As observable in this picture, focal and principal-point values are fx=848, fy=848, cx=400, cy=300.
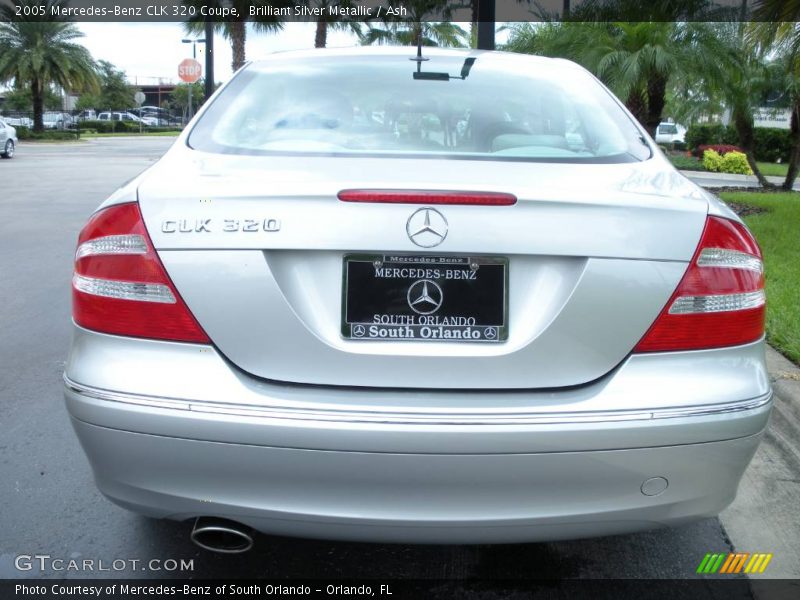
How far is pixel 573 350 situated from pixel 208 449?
930mm

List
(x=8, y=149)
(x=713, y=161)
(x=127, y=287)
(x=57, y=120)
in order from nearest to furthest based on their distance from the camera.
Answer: (x=127, y=287)
(x=713, y=161)
(x=8, y=149)
(x=57, y=120)

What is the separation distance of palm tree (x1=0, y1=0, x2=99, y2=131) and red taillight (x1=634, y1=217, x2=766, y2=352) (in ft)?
174

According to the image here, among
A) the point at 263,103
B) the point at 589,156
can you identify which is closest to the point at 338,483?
the point at 589,156

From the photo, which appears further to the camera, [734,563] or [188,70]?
[188,70]

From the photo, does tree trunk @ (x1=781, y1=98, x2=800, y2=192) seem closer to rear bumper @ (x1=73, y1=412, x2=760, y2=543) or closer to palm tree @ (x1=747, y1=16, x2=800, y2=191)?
palm tree @ (x1=747, y1=16, x2=800, y2=191)

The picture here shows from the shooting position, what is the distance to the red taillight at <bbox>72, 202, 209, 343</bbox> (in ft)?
7.04

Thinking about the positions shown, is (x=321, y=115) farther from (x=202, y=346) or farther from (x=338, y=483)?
(x=338, y=483)

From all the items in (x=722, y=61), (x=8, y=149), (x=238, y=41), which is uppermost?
(x=238, y=41)

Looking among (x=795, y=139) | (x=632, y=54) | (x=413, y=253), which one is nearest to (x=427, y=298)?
(x=413, y=253)

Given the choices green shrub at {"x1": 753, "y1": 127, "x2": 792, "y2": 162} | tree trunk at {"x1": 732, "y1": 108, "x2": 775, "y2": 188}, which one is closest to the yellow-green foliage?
tree trunk at {"x1": 732, "y1": 108, "x2": 775, "y2": 188}

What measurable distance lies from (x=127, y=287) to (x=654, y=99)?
45.8 feet

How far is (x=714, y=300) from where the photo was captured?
2191 mm

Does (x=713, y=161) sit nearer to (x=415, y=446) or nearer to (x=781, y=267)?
(x=781, y=267)

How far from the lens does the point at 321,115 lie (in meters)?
Answer: 2.84
